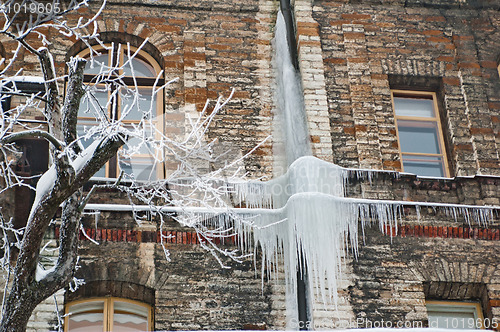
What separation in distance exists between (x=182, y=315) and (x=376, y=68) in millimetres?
4574

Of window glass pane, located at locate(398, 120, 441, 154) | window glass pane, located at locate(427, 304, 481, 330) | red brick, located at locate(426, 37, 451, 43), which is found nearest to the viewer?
window glass pane, located at locate(427, 304, 481, 330)

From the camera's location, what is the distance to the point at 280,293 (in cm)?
1098

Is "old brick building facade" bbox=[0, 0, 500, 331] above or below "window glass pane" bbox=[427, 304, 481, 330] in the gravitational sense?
above

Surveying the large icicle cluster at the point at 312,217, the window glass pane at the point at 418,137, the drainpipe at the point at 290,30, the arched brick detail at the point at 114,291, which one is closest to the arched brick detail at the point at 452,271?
the large icicle cluster at the point at 312,217

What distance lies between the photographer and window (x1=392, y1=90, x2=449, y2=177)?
12.6m

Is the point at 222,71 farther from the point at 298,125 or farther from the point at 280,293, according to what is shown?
the point at 280,293

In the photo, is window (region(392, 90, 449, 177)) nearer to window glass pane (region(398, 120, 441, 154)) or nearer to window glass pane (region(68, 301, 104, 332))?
window glass pane (region(398, 120, 441, 154))

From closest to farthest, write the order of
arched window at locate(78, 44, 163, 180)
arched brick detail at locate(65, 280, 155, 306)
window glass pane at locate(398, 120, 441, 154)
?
arched brick detail at locate(65, 280, 155, 306), arched window at locate(78, 44, 163, 180), window glass pane at locate(398, 120, 441, 154)

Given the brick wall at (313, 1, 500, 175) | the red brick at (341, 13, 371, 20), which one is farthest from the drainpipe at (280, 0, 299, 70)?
the red brick at (341, 13, 371, 20)

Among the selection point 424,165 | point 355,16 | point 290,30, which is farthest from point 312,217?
point 355,16

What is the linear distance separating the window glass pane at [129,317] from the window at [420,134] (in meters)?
4.00

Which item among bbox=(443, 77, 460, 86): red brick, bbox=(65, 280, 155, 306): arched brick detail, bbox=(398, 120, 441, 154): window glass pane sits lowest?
bbox=(65, 280, 155, 306): arched brick detail

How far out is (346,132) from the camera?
1237 cm

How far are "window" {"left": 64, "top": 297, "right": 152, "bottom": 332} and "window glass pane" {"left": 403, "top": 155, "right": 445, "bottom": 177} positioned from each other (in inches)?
157
